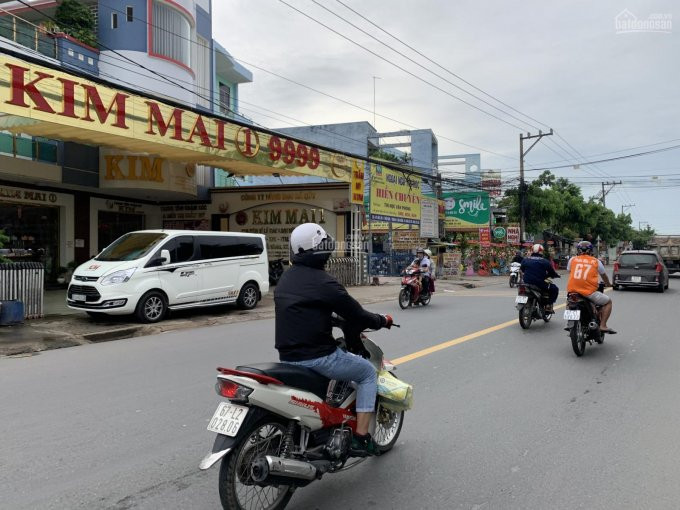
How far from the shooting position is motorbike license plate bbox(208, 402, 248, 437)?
A: 9.50ft

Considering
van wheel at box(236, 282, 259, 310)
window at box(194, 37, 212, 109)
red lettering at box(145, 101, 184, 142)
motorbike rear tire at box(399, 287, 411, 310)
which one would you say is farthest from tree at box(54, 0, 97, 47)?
motorbike rear tire at box(399, 287, 411, 310)

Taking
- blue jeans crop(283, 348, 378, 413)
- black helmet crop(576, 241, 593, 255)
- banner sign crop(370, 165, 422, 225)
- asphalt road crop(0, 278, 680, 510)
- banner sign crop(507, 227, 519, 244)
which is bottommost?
→ asphalt road crop(0, 278, 680, 510)

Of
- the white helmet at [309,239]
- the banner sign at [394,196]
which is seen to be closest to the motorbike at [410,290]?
the banner sign at [394,196]

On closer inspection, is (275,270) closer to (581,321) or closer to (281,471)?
(581,321)

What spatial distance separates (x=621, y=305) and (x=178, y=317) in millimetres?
11386

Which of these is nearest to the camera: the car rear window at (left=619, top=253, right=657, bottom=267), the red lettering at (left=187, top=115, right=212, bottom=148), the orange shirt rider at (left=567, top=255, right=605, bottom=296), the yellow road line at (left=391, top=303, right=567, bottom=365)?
the yellow road line at (left=391, top=303, right=567, bottom=365)

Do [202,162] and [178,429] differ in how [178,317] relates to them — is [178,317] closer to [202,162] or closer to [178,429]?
[202,162]

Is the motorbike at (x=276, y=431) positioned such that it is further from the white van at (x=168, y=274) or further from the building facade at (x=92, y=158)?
the building facade at (x=92, y=158)

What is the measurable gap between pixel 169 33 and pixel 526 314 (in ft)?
50.8

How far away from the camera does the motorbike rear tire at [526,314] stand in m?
10.0

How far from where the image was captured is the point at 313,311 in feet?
11.0

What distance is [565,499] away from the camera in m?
3.35

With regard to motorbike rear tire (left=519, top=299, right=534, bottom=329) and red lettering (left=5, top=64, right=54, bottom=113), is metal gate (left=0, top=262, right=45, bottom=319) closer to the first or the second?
red lettering (left=5, top=64, right=54, bottom=113)

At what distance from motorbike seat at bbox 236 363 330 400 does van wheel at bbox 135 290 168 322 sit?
8161 mm
